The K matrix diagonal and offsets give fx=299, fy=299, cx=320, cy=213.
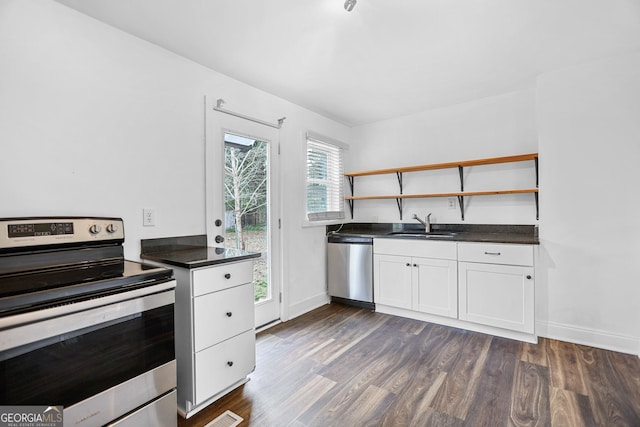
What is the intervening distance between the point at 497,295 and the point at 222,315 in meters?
2.30

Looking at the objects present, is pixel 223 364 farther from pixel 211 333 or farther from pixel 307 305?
pixel 307 305

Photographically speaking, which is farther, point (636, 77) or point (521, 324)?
point (521, 324)

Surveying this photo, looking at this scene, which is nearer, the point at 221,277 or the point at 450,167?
the point at 221,277

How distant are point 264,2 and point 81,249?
5.52 ft

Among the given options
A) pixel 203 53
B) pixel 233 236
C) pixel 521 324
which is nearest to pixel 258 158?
pixel 233 236

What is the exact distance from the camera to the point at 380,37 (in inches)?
80.7

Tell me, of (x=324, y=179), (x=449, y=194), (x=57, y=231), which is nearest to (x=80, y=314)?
(x=57, y=231)

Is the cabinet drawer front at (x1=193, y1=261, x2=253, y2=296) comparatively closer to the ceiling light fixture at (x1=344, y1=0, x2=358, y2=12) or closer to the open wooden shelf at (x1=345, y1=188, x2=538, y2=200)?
the ceiling light fixture at (x1=344, y1=0, x2=358, y2=12)

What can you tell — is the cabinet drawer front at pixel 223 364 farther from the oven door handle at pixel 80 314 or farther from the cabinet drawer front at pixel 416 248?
the cabinet drawer front at pixel 416 248

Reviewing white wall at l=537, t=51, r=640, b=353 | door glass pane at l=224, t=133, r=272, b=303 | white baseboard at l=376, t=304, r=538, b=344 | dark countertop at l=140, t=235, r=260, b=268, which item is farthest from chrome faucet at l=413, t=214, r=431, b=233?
dark countertop at l=140, t=235, r=260, b=268

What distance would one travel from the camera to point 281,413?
5.52ft

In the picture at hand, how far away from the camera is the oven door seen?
1048 millimetres

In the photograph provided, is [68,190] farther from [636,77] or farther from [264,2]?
[636,77]

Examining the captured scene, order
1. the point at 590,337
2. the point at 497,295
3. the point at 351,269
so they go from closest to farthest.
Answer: the point at 590,337, the point at 497,295, the point at 351,269
